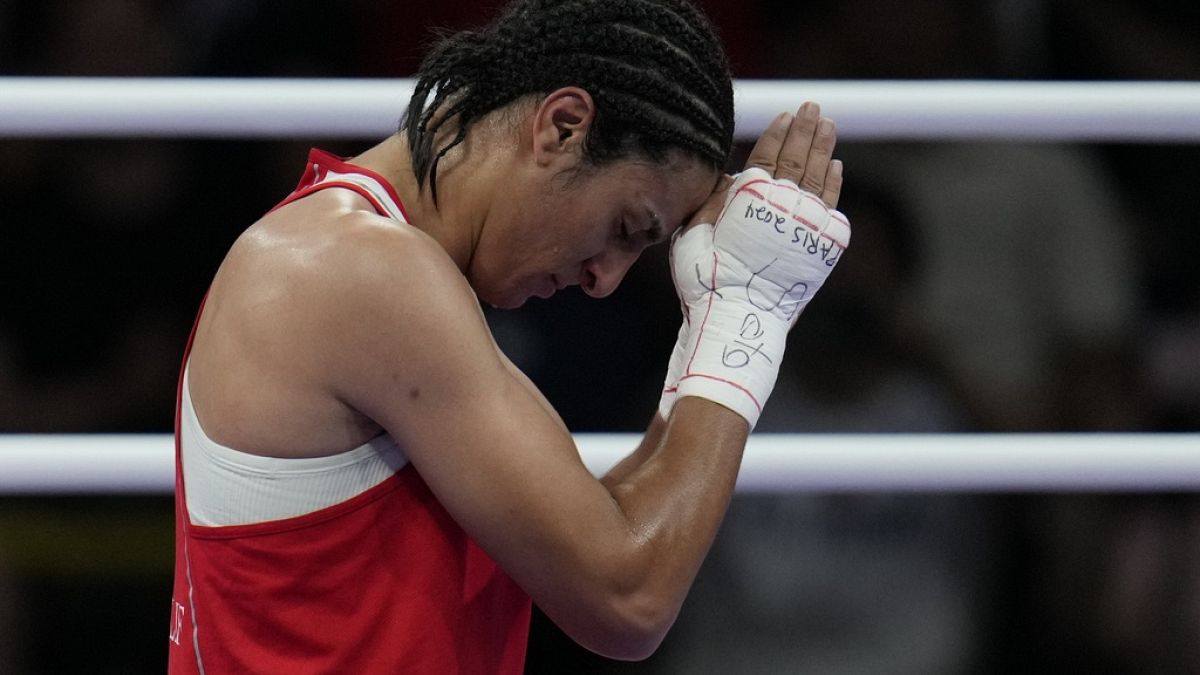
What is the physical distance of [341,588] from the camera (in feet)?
3.87

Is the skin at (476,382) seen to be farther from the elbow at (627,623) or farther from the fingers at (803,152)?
the fingers at (803,152)

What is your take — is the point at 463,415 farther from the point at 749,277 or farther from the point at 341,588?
the point at 749,277

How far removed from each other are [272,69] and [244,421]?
1402mm

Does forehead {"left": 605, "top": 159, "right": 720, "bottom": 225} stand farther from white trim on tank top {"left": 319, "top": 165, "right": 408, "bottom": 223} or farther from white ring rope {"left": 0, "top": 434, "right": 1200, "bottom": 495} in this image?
white ring rope {"left": 0, "top": 434, "right": 1200, "bottom": 495}

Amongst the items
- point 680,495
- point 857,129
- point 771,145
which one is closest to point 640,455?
point 680,495

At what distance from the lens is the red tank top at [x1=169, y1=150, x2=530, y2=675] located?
1.18 metres

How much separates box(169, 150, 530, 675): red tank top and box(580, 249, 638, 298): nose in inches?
7.7

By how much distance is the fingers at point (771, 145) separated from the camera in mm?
1355

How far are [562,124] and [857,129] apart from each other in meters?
0.41

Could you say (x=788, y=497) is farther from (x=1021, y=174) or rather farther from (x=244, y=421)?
(x=244, y=421)

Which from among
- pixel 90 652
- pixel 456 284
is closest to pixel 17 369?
pixel 90 652

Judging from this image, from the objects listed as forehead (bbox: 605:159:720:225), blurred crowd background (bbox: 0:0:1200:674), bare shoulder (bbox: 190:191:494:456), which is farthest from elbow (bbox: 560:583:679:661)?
blurred crowd background (bbox: 0:0:1200:674)

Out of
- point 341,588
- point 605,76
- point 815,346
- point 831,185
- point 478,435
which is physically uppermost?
point 605,76

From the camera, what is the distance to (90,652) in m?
2.28
